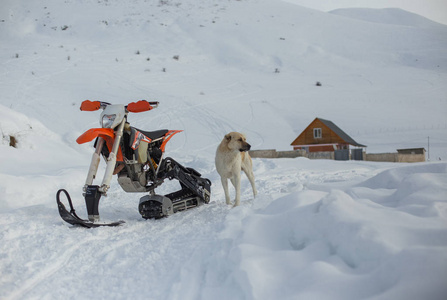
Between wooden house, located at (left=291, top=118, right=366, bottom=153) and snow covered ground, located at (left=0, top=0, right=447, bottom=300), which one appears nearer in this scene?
snow covered ground, located at (left=0, top=0, right=447, bottom=300)

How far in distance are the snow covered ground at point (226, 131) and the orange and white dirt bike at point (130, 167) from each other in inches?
10.6

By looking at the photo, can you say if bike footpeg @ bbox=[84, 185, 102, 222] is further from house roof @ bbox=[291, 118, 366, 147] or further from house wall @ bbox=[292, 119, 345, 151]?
house wall @ bbox=[292, 119, 345, 151]

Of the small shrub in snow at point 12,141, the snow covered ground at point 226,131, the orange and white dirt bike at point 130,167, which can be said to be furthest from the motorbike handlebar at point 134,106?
the small shrub in snow at point 12,141

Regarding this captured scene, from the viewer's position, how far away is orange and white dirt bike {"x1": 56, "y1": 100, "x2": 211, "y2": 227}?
14.0 ft

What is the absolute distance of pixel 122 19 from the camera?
4444cm

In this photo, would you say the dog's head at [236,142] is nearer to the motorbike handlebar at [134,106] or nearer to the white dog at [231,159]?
the white dog at [231,159]

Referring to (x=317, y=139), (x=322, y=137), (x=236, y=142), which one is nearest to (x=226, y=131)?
(x=317, y=139)

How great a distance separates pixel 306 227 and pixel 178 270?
0.98m

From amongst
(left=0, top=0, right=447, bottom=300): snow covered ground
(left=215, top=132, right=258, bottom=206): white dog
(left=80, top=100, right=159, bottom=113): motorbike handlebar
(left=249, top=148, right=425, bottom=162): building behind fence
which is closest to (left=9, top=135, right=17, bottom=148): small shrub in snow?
(left=0, top=0, right=447, bottom=300): snow covered ground

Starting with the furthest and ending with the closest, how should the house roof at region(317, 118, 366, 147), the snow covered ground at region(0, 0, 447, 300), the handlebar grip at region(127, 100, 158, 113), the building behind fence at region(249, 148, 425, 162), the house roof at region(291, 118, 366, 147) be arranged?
the house roof at region(317, 118, 366, 147)
the house roof at region(291, 118, 366, 147)
the building behind fence at region(249, 148, 425, 162)
the handlebar grip at region(127, 100, 158, 113)
the snow covered ground at region(0, 0, 447, 300)

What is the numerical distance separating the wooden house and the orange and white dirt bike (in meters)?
20.7

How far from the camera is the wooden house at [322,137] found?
25.6 m

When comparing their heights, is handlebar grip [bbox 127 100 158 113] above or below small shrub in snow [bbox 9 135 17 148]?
above

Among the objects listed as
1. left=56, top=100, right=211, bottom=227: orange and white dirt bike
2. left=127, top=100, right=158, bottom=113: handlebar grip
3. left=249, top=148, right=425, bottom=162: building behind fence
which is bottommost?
left=249, top=148, right=425, bottom=162: building behind fence
